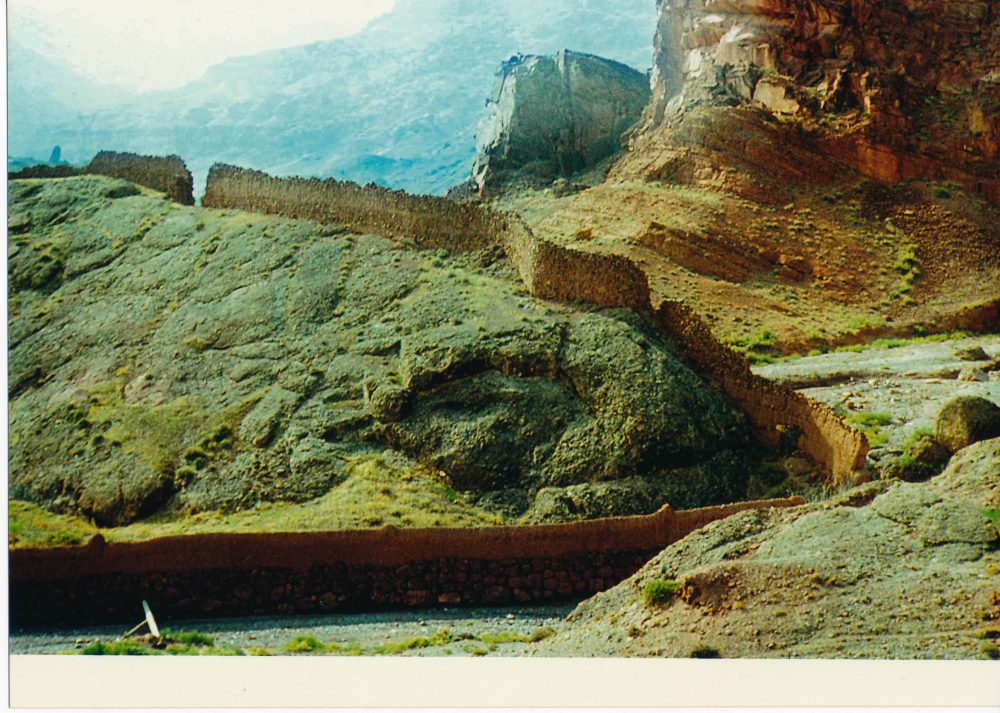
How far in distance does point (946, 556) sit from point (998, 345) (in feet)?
29.1

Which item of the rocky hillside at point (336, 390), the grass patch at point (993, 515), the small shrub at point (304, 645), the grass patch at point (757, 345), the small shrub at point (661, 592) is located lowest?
the grass patch at point (757, 345)

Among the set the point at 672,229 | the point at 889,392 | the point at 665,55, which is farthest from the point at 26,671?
the point at 665,55

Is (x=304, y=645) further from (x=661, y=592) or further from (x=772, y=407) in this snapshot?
(x=772, y=407)

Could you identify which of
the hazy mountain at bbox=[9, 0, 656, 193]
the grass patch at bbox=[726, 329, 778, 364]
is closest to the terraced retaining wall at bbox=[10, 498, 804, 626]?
the hazy mountain at bbox=[9, 0, 656, 193]

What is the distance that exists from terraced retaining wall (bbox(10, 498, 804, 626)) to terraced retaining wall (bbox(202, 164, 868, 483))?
7.22 ft

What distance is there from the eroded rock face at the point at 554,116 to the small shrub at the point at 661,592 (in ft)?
64.9

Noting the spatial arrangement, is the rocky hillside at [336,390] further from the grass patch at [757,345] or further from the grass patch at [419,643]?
the grass patch at [757,345]

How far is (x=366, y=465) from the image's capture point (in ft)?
39.3

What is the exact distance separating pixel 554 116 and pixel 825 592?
24.6 metres

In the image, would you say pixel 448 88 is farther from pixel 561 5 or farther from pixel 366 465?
pixel 366 465

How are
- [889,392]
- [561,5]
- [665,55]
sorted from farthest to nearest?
[665,55], [561,5], [889,392]

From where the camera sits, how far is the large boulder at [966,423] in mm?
12570

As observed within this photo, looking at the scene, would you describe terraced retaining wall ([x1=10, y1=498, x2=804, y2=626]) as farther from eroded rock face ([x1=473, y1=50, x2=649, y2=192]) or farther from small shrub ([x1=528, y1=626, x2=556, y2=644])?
eroded rock face ([x1=473, y1=50, x2=649, y2=192])

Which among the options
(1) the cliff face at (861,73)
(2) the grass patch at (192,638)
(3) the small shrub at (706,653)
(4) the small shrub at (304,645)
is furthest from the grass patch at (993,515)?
(1) the cliff face at (861,73)
